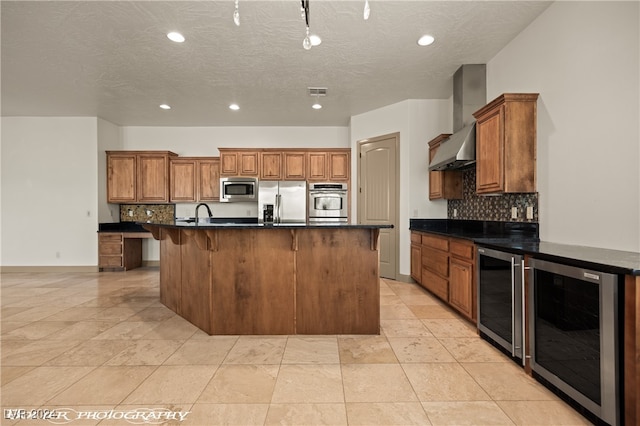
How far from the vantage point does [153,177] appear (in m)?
5.96

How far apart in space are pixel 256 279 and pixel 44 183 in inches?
227

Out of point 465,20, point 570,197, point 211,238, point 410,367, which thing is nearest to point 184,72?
point 211,238

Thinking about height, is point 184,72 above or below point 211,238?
above

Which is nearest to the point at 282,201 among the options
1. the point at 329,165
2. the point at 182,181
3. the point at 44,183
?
the point at 329,165

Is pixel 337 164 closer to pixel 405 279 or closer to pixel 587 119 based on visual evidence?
pixel 405 279

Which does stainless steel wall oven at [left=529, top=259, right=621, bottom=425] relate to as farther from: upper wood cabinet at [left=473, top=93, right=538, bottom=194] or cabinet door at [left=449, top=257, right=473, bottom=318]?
upper wood cabinet at [left=473, top=93, right=538, bottom=194]

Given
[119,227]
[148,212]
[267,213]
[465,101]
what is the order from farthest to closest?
1. [148,212]
2. [119,227]
3. [267,213]
4. [465,101]

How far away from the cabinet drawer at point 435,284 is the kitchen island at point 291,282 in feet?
4.03

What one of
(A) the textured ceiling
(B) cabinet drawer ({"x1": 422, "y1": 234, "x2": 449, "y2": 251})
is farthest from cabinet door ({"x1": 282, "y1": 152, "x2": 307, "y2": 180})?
(B) cabinet drawer ({"x1": 422, "y1": 234, "x2": 449, "y2": 251})

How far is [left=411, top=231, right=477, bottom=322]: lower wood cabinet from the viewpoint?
9.66 ft

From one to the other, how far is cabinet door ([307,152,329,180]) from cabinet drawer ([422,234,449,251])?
2.47 meters

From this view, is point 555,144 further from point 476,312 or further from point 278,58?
point 278,58

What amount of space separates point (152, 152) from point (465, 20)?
5.79 m

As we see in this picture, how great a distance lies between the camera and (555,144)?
8.39 feet
